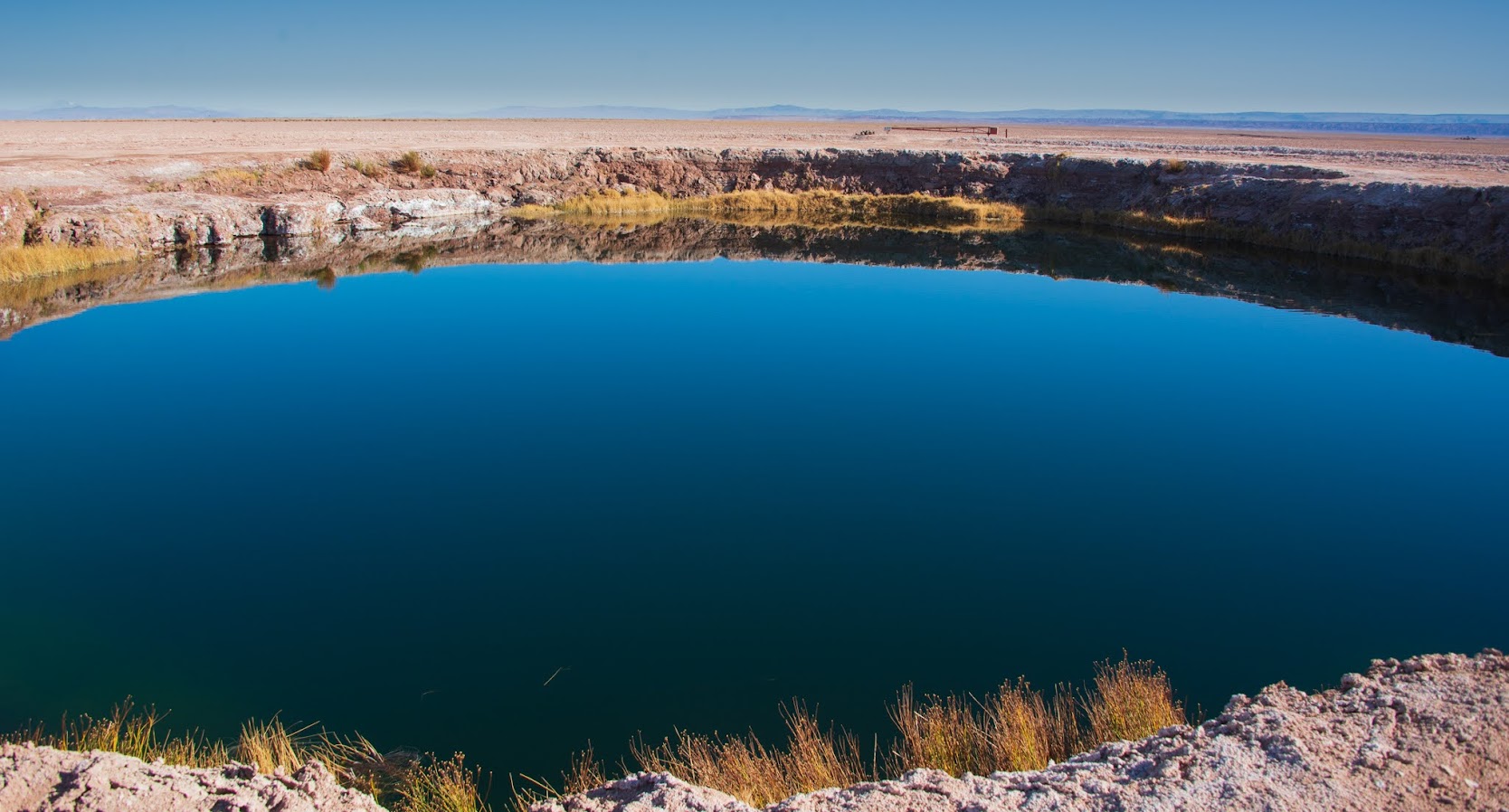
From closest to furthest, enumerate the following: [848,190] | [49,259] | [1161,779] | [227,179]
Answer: [1161,779], [49,259], [227,179], [848,190]

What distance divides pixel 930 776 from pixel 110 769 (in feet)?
13.1

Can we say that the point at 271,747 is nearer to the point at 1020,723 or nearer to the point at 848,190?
the point at 1020,723

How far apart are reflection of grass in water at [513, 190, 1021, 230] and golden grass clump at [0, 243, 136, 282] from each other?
12472 millimetres

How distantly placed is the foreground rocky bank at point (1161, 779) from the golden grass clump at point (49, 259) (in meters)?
18.3

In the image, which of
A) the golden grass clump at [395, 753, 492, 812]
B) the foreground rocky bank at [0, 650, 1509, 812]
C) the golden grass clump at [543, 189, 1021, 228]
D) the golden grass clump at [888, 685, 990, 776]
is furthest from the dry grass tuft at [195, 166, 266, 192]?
the golden grass clump at [888, 685, 990, 776]

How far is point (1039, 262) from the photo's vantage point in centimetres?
2509

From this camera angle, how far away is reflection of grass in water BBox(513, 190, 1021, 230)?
1249 inches

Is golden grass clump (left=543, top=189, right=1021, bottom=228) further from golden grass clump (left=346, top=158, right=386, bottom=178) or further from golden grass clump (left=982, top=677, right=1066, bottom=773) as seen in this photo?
golden grass clump (left=982, top=677, right=1066, bottom=773)

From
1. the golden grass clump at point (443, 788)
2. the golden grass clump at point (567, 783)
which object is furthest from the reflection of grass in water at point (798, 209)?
the golden grass clump at point (443, 788)

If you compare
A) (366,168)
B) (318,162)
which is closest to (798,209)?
(366,168)

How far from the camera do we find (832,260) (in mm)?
25156

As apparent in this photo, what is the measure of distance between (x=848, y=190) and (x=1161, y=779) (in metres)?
32.1

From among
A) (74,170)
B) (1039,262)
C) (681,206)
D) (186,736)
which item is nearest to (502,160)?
(681,206)

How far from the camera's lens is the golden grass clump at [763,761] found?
5.48 meters
